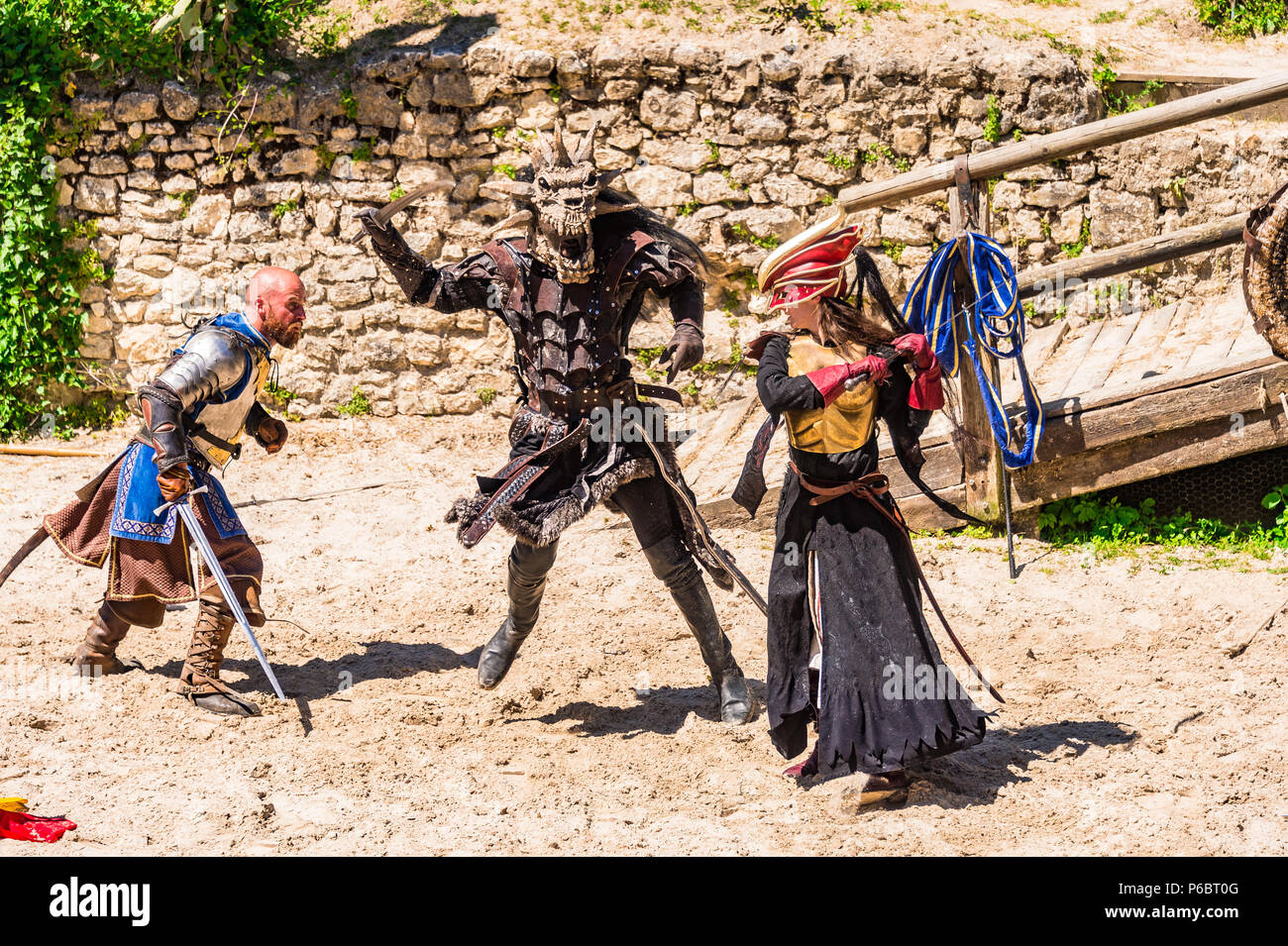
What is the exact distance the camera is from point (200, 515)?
4617 mm

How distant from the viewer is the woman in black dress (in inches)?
149

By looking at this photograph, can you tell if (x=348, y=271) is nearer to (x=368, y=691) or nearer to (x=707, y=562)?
(x=368, y=691)

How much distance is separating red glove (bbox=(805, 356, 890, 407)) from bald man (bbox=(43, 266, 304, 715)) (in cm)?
212

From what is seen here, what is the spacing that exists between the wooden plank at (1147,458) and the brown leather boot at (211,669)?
12.5 ft

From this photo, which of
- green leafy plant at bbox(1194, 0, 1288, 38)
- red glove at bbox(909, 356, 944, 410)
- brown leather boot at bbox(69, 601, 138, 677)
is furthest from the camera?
green leafy plant at bbox(1194, 0, 1288, 38)

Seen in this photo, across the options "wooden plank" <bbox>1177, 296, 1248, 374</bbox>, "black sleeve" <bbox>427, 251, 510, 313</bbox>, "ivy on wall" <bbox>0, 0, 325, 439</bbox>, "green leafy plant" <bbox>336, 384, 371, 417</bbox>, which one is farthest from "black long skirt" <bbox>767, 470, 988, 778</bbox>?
"ivy on wall" <bbox>0, 0, 325, 439</bbox>

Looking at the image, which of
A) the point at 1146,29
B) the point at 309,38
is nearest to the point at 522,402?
the point at 309,38

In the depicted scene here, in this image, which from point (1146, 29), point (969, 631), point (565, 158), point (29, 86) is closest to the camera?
point (565, 158)

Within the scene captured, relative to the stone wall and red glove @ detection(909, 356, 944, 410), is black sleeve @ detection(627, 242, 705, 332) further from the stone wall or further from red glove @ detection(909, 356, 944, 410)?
the stone wall

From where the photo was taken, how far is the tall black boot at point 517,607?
4.61 meters

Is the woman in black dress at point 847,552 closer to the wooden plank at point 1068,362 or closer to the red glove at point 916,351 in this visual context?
the red glove at point 916,351

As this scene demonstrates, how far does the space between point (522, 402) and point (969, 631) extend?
2240mm

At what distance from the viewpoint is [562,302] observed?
4477mm

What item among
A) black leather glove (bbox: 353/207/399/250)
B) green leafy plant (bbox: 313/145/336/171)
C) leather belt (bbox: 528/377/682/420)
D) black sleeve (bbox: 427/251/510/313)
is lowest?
leather belt (bbox: 528/377/682/420)
